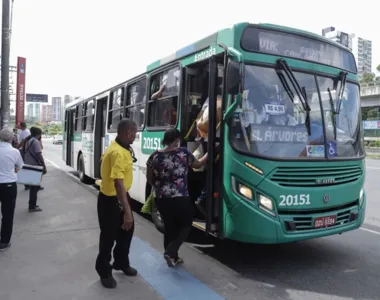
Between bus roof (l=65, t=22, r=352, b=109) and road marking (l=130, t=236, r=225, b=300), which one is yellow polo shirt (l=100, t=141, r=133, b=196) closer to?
road marking (l=130, t=236, r=225, b=300)

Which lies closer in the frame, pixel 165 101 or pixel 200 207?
pixel 200 207

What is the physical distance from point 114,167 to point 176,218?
46.3 inches

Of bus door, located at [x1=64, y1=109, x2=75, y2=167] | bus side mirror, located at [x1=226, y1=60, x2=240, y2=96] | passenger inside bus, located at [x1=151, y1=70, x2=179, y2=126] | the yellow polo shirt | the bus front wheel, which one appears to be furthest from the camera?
bus door, located at [x1=64, y1=109, x2=75, y2=167]

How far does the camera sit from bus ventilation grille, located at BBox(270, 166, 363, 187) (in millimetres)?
4250

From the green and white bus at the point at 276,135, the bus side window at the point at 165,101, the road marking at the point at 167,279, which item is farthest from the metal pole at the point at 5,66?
the road marking at the point at 167,279

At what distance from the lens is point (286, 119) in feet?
14.6

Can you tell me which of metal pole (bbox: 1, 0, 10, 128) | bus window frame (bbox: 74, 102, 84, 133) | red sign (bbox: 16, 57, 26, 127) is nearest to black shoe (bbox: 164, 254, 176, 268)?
bus window frame (bbox: 74, 102, 84, 133)

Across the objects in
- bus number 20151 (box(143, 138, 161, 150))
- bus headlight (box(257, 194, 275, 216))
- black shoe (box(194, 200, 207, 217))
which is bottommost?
black shoe (box(194, 200, 207, 217))

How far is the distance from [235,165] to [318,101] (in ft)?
4.75

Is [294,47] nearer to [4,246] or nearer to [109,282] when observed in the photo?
[109,282]

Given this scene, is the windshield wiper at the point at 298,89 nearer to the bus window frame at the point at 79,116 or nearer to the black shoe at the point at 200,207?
the black shoe at the point at 200,207

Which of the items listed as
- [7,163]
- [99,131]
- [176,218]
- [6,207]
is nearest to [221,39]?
→ [176,218]

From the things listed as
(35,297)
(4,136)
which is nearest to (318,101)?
(35,297)

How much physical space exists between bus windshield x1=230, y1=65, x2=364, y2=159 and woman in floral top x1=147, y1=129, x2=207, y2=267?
0.66m
